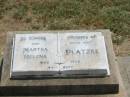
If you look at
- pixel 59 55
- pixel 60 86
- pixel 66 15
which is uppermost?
pixel 66 15

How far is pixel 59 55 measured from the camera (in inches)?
163

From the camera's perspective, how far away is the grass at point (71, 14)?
6.60 m

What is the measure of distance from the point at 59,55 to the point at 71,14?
2.82 meters

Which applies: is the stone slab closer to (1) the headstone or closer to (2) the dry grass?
(1) the headstone

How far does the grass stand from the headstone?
2.08 metres

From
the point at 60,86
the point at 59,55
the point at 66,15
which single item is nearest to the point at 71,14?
the point at 66,15

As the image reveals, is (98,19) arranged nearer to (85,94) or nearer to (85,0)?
(85,0)

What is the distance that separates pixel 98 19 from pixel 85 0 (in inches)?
27.3

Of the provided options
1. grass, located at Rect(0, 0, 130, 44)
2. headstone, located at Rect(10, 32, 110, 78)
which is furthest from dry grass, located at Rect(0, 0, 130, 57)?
headstone, located at Rect(10, 32, 110, 78)

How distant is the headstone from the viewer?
3.97 meters

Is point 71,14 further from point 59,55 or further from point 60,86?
point 60,86

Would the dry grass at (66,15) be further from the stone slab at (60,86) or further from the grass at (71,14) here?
the stone slab at (60,86)

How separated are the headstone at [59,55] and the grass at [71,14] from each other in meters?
2.08

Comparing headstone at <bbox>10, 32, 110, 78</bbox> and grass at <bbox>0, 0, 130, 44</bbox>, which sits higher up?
grass at <bbox>0, 0, 130, 44</bbox>
